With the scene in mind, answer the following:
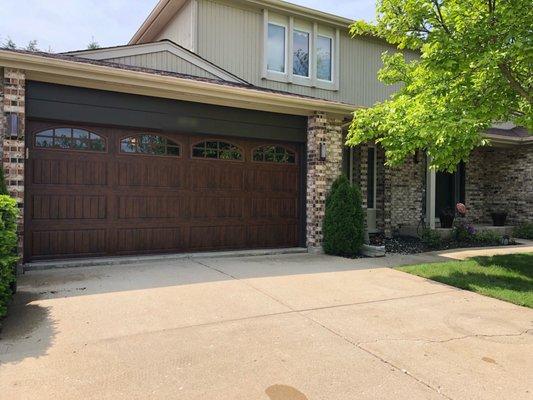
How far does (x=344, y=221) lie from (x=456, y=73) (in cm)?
369

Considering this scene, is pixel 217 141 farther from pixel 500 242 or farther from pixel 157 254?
pixel 500 242

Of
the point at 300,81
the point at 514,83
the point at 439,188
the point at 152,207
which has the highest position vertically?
the point at 300,81

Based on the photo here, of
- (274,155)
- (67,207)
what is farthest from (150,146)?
(274,155)

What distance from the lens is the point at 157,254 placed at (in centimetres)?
803

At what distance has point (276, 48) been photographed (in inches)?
451

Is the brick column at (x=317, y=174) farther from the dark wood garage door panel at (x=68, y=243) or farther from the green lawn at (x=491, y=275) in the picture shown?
the dark wood garage door panel at (x=68, y=243)

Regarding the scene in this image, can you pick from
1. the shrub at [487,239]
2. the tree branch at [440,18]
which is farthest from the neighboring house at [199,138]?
the tree branch at [440,18]

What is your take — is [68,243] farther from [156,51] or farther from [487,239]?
[487,239]

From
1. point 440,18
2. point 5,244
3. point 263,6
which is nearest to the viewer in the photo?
point 5,244

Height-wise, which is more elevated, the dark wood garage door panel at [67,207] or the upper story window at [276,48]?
the upper story window at [276,48]

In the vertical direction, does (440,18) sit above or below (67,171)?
above

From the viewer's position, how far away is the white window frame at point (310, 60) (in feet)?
36.7

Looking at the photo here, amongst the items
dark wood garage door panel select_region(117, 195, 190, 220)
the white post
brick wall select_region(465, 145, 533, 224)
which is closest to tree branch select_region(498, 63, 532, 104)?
the white post

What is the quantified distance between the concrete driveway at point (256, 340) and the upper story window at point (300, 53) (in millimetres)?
7096
